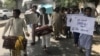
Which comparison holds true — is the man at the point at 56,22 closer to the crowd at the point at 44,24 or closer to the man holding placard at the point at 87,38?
the crowd at the point at 44,24

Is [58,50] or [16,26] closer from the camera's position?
[16,26]

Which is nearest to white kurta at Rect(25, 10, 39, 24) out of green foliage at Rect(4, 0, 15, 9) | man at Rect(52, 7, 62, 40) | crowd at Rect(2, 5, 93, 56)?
crowd at Rect(2, 5, 93, 56)

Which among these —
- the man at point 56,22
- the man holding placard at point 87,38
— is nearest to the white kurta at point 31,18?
the man at point 56,22

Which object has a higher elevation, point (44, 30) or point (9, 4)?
point (44, 30)

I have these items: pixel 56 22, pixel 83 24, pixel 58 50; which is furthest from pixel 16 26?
pixel 56 22

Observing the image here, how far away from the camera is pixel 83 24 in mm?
7973

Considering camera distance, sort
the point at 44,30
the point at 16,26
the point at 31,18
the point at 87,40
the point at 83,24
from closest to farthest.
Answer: the point at 16,26
the point at 87,40
the point at 83,24
the point at 44,30
the point at 31,18

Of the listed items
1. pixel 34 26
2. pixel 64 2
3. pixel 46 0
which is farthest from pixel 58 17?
pixel 46 0

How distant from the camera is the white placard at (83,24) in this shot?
25.2 feet

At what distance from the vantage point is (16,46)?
Answer: 727cm

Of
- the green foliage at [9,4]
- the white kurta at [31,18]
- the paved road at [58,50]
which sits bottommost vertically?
the green foliage at [9,4]

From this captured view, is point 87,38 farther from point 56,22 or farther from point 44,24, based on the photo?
point 56,22

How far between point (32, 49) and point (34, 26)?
94 centimetres

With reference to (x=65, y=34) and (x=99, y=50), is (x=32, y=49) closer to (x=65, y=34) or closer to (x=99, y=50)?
(x=99, y=50)
